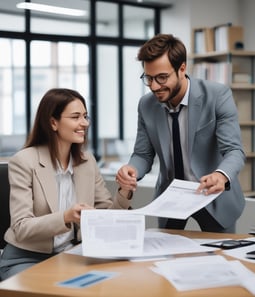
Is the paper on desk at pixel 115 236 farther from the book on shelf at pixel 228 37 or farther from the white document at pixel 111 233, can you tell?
the book on shelf at pixel 228 37

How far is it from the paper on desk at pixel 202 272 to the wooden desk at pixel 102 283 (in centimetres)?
3

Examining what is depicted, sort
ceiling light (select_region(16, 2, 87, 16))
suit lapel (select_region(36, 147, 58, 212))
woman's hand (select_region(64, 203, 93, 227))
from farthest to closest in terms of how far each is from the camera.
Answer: ceiling light (select_region(16, 2, 87, 16)) < suit lapel (select_region(36, 147, 58, 212)) < woman's hand (select_region(64, 203, 93, 227))

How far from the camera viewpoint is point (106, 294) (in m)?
1.49

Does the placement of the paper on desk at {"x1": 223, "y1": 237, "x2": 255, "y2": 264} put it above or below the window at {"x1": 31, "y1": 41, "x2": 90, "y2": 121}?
below

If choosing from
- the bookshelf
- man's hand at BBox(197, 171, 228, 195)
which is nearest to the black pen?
man's hand at BBox(197, 171, 228, 195)

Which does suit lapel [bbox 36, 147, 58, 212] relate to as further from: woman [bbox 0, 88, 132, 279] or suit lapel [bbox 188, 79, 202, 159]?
suit lapel [bbox 188, 79, 202, 159]

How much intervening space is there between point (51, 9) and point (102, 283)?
21.6 ft

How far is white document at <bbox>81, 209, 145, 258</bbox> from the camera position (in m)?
1.84

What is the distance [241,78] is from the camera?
758 centimetres

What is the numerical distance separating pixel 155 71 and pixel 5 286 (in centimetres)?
102

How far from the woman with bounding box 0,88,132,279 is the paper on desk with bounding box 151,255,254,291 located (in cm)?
47

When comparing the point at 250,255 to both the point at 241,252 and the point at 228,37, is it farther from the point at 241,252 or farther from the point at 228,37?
the point at 228,37

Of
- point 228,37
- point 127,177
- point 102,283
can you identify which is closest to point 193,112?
point 127,177

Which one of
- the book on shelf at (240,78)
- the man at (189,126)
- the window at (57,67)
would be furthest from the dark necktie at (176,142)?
the window at (57,67)
